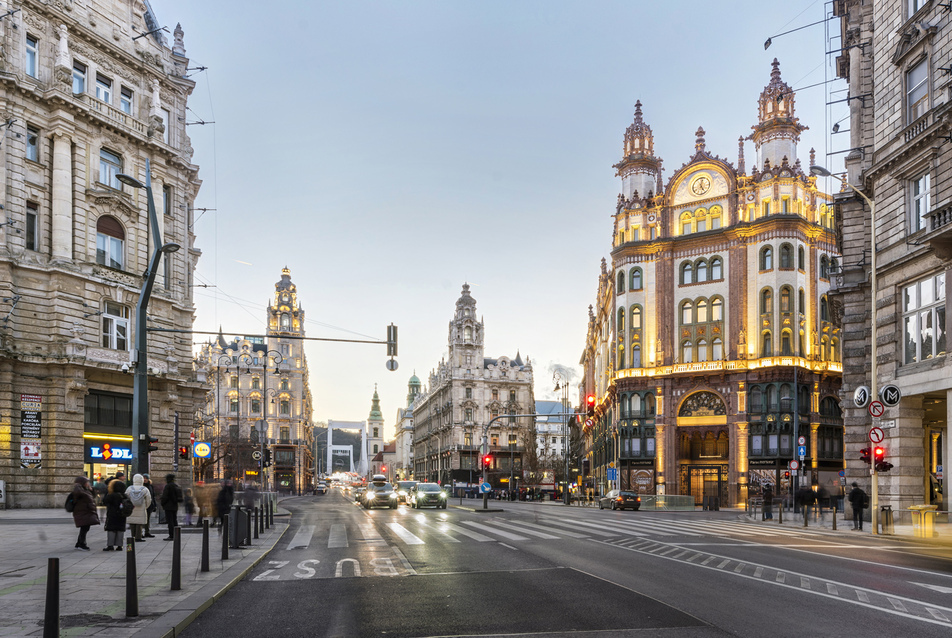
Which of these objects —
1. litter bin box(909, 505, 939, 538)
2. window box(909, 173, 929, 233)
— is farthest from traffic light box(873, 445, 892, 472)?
window box(909, 173, 929, 233)

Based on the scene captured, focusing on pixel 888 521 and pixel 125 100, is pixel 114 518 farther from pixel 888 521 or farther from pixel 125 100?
pixel 125 100

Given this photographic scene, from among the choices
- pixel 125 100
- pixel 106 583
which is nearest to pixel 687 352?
pixel 125 100

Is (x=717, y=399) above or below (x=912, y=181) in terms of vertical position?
below

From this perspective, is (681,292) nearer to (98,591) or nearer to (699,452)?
(699,452)

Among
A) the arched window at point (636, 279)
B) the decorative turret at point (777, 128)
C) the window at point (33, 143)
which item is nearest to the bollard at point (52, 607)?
the window at point (33, 143)

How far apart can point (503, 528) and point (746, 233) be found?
138 feet

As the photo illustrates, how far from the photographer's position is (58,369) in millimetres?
34156

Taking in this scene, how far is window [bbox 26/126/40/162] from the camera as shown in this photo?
34438 millimetres

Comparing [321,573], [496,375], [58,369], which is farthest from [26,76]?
[496,375]

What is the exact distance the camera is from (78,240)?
35.6 meters

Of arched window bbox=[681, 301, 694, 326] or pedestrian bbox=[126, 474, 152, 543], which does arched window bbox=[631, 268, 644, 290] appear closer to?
arched window bbox=[681, 301, 694, 326]

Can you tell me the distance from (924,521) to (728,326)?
3857 centimetres

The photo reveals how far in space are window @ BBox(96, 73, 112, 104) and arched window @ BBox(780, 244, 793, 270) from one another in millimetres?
45095

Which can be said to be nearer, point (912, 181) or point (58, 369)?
point (912, 181)
